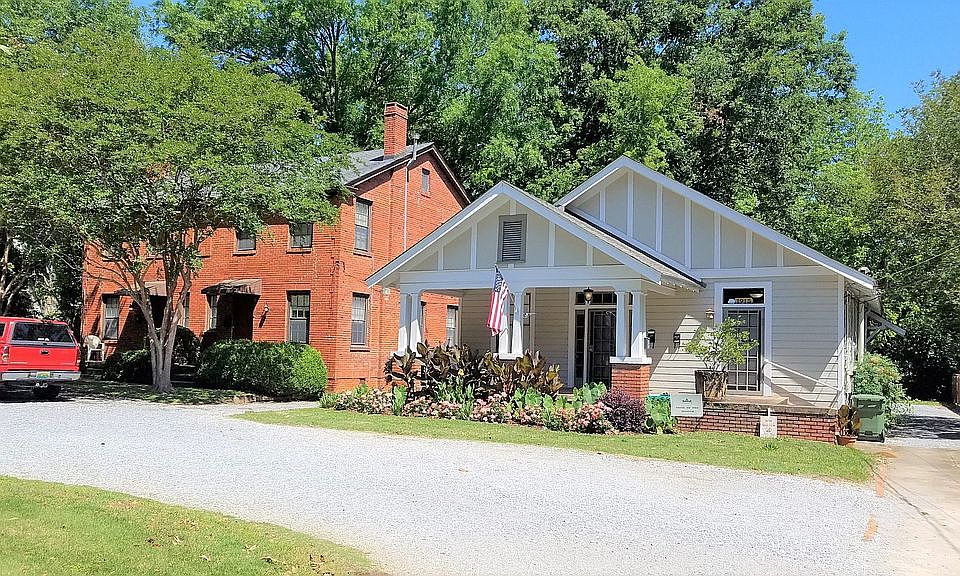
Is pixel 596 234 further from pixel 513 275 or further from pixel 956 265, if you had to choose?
pixel 956 265

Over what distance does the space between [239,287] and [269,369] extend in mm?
3833

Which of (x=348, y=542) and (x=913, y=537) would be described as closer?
(x=348, y=542)

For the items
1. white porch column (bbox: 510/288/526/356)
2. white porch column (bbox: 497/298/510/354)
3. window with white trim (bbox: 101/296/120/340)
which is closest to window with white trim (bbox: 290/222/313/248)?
window with white trim (bbox: 101/296/120/340)

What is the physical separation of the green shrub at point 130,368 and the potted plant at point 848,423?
761 inches

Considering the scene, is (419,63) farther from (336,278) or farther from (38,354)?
(38,354)

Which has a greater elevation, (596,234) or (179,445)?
(596,234)

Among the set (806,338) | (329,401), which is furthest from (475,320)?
(806,338)

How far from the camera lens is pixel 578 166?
33.2 m

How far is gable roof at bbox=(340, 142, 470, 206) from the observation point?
24669 mm

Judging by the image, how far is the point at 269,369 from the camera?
22891mm

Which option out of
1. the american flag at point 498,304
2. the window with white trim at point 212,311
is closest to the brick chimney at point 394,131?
the window with white trim at point 212,311

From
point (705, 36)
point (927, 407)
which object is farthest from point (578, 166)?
point (927, 407)

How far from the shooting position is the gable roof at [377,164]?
971 inches

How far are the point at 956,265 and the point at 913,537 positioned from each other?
33.2 ft
